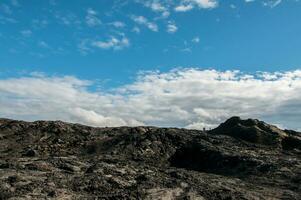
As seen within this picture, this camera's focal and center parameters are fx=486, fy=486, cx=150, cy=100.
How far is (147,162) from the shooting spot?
27.7m

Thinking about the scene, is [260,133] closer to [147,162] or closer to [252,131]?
[252,131]

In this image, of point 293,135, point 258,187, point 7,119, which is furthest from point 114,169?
point 293,135

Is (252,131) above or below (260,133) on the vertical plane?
above

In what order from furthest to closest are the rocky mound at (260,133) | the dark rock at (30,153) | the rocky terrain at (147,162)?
the rocky mound at (260,133), the dark rock at (30,153), the rocky terrain at (147,162)

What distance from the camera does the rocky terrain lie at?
64.0 ft

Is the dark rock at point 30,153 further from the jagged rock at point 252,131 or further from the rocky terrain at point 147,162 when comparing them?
the jagged rock at point 252,131

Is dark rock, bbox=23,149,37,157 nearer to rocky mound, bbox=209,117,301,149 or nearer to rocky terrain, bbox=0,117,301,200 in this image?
rocky terrain, bbox=0,117,301,200

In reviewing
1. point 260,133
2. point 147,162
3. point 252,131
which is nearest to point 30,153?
point 147,162

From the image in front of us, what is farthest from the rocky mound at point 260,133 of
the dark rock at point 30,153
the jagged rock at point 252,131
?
the dark rock at point 30,153

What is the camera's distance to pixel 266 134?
116 ft

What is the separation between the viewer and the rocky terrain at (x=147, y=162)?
1952 centimetres

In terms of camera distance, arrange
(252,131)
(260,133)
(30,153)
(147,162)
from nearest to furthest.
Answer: (30,153)
(147,162)
(252,131)
(260,133)

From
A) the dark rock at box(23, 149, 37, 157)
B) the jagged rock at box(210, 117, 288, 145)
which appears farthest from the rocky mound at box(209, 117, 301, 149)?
the dark rock at box(23, 149, 37, 157)

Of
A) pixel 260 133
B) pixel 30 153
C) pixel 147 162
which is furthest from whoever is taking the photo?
pixel 260 133
